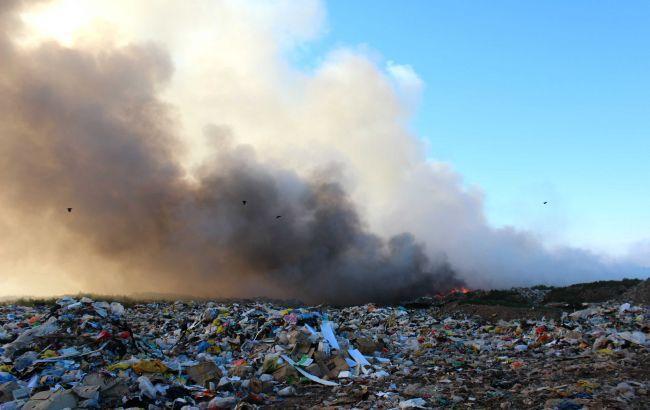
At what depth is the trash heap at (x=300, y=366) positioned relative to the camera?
5.75 meters

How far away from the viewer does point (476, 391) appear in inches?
240

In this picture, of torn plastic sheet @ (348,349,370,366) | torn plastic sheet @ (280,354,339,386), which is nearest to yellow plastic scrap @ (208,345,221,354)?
torn plastic sheet @ (280,354,339,386)

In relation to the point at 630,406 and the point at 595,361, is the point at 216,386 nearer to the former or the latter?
the point at 630,406

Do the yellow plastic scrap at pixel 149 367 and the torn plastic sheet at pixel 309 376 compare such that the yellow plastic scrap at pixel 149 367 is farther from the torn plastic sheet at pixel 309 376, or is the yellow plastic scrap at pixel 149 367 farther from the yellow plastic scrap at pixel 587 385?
the yellow plastic scrap at pixel 587 385

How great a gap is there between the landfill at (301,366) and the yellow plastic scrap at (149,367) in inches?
0.8

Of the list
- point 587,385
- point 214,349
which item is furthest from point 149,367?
point 587,385

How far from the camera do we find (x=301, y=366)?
25.6 ft

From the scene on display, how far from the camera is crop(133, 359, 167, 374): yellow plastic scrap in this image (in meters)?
6.98

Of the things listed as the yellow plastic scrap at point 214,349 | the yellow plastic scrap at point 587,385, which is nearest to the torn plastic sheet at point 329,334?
the yellow plastic scrap at point 214,349

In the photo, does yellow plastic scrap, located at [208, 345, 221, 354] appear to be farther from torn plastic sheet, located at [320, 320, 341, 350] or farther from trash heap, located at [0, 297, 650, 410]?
torn plastic sheet, located at [320, 320, 341, 350]

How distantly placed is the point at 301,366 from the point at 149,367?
8.75ft

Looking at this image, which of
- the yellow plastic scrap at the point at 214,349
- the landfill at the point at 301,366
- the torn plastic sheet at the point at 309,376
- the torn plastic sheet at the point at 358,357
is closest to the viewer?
the landfill at the point at 301,366

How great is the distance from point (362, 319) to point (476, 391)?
403 inches

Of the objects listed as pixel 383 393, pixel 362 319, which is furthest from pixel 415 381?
pixel 362 319
